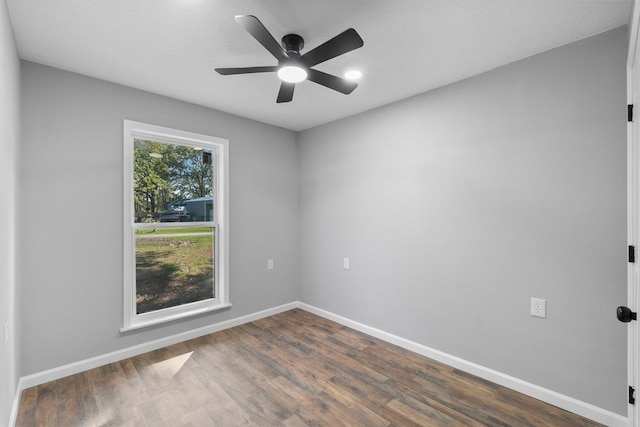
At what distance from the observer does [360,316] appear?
11.3 ft

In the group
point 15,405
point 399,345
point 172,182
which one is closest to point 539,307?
point 399,345

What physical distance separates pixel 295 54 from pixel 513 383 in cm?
285

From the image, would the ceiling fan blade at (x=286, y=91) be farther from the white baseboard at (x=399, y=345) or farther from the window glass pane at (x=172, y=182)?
the white baseboard at (x=399, y=345)

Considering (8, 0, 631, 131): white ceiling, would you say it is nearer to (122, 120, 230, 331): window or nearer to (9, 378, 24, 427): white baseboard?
(122, 120, 230, 331): window

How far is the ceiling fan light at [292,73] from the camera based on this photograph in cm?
188

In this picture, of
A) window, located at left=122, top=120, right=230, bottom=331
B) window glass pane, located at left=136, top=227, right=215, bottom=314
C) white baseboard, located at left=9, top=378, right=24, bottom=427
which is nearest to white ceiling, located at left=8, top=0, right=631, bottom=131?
window, located at left=122, top=120, right=230, bottom=331

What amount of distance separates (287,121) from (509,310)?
3070mm

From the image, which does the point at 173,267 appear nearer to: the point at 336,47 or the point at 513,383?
the point at 336,47

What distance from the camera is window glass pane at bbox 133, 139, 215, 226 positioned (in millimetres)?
2955

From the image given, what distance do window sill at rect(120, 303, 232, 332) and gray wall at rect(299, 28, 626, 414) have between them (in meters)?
1.63

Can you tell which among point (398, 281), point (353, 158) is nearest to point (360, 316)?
point (398, 281)

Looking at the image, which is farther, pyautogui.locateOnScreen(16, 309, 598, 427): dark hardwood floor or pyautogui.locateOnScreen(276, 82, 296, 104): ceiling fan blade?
pyautogui.locateOnScreen(276, 82, 296, 104): ceiling fan blade

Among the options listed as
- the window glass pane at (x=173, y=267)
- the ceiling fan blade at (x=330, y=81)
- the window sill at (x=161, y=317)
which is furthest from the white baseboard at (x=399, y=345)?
the ceiling fan blade at (x=330, y=81)

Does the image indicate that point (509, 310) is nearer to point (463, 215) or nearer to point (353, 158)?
point (463, 215)
